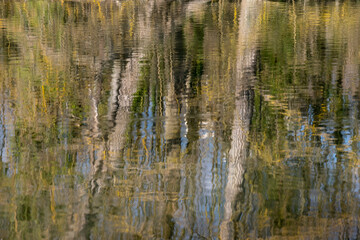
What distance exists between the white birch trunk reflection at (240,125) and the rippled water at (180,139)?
2 centimetres

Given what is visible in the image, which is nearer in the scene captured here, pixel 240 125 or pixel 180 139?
pixel 180 139

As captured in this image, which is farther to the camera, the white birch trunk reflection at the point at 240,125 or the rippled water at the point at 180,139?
the white birch trunk reflection at the point at 240,125

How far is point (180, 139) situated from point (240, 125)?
0.77 metres

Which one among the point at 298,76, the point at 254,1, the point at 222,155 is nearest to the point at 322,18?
the point at 254,1

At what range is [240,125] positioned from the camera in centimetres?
531

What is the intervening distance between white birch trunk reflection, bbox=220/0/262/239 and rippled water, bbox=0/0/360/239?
17mm

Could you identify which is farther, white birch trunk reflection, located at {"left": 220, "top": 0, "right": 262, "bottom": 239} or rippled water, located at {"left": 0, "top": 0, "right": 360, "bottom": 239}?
white birch trunk reflection, located at {"left": 220, "top": 0, "right": 262, "bottom": 239}

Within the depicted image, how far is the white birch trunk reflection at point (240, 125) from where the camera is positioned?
11.4 feet

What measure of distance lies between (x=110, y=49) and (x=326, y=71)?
4524 mm

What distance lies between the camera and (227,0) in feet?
69.3

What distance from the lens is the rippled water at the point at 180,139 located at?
3.33 meters

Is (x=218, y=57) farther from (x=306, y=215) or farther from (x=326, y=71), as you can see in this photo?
(x=306, y=215)

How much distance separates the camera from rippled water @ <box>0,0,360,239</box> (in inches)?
131

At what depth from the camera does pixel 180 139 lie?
4910mm
